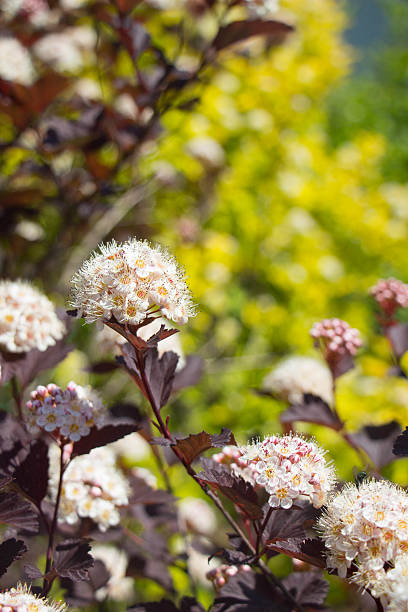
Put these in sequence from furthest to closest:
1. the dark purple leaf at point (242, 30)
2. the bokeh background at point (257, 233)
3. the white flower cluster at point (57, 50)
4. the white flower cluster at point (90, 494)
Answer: the bokeh background at point (257, 233) < the white flower cluster at point (57, 50) < the dark purple leaf at point (242, 30) < the white flower cluster at point (90, 494)

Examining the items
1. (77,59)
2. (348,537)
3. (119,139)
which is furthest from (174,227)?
(348,537)

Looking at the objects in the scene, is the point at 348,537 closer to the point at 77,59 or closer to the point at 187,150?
the point at 77,59

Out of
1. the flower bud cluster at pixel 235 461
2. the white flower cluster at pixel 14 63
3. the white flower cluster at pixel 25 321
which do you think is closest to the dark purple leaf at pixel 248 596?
the flower bud cluster at pixel 235 461

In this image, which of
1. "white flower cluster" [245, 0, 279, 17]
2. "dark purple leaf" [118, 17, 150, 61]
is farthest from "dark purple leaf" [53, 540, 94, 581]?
"white flower cluster" [245, 0, 279, 17]

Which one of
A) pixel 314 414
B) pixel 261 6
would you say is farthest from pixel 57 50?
pixel 314 414

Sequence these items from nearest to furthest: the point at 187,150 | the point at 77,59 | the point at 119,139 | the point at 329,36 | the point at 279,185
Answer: the point at 119,139 < the point at 77,59 < the point at 187,150 < the point at 279,185 < the point at 329,36

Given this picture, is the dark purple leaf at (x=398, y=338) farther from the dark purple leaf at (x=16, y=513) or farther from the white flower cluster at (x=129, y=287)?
the dark purple leaf at (x=16, y=513)
